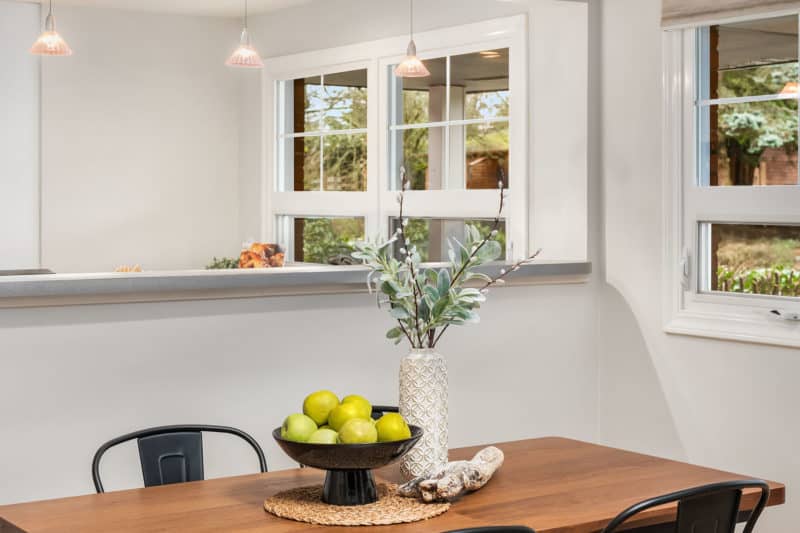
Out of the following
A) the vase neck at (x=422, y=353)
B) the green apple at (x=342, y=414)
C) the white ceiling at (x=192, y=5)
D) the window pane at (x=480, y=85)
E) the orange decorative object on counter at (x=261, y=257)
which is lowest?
the green apple at (x=342, y=414)

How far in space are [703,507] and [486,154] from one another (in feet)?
9.52

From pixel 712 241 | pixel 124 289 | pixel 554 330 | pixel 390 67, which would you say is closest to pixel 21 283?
pixel 124 289

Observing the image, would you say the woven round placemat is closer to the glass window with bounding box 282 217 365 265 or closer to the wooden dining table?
the wooden dining table

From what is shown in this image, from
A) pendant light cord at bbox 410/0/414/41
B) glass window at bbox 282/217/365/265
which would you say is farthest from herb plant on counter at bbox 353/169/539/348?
glass window at bbox 282/217/365/265

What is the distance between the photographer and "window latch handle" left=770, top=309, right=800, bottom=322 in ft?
11.0

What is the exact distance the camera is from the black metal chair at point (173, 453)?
256cm

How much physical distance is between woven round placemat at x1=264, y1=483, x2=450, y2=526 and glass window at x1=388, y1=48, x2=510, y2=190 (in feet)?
8.48

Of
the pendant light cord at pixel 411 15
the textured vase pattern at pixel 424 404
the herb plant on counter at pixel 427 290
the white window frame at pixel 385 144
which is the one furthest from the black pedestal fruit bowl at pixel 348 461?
the pendant light cord at pixel 411 15

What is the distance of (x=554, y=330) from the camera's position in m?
4.00

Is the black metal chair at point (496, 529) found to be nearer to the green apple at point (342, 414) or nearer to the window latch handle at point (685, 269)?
the green apple at point (342, 414)

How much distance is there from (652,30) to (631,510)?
7.77ft

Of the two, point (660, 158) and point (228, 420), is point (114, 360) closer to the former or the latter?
point (228, 420)

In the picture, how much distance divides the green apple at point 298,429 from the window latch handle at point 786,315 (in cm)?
192

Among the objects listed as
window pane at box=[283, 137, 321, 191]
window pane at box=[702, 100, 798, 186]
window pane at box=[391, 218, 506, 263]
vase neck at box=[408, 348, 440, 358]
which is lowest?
vase neck at box=[408, 348, 440, 358]
